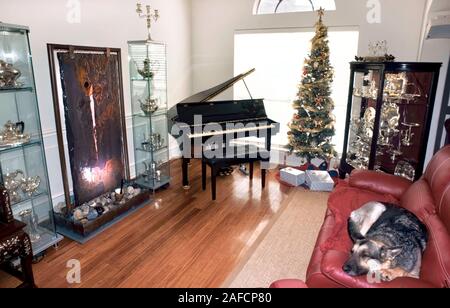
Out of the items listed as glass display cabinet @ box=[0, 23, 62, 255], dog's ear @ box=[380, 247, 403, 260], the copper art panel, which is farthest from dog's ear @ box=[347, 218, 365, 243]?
the copper art panel

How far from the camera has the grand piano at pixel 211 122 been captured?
3963 millimetres

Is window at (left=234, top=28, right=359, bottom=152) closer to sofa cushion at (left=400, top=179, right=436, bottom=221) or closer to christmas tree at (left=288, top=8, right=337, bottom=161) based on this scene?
christmas tree at (left=288, top=8, right=337, bottom=161)

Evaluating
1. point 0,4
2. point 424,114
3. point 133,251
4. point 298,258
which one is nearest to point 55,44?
point 0,4

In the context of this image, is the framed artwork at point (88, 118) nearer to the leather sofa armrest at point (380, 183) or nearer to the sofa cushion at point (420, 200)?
the leather sofa armrest at point (380, 183)

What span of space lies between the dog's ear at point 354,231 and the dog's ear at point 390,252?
29cm

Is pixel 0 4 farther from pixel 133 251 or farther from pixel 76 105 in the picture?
pixel 133 251

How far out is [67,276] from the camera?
2555 mm

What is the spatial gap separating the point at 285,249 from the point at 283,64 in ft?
10.8

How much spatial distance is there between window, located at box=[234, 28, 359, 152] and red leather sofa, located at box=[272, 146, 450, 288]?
2.30m

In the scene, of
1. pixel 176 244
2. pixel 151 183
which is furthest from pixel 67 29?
pixel 176 244

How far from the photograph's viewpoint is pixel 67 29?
10.9 feet

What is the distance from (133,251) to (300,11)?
415 cm

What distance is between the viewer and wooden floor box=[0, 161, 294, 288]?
8.38 ft

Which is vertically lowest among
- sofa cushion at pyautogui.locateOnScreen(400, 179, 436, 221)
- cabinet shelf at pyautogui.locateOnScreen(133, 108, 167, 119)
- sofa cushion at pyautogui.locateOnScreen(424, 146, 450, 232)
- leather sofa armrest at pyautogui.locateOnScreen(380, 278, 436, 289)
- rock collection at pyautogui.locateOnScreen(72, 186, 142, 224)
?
rock collection at pyautogui.locateOnScreen(72, 186, 142, 224)
